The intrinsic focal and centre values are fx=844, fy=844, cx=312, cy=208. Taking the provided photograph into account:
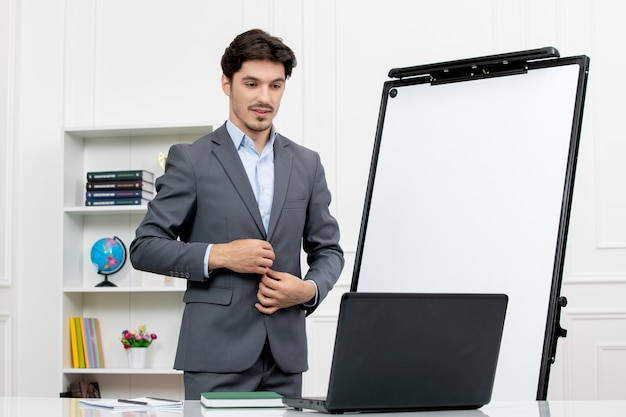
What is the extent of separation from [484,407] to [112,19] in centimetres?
348

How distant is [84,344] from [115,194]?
755mm

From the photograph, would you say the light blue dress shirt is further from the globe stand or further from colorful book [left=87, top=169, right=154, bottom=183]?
the globe stand

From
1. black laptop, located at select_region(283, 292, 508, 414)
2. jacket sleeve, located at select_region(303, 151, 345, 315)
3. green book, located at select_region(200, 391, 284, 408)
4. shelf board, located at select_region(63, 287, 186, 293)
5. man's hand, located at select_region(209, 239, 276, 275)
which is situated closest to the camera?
black laptop, located at select_region(283, 292, 508, 414)

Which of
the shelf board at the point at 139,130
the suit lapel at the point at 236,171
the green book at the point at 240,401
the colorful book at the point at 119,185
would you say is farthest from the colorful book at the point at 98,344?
the green book at the point at 240,401

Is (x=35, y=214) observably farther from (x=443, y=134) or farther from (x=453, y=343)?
(x=453, y=343)

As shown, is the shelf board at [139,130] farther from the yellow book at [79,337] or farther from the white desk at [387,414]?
the white desk at [387,414]

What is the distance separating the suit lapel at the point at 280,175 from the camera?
2154mm

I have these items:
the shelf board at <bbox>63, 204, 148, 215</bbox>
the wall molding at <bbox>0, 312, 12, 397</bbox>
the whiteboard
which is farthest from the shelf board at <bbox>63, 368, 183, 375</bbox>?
the whiteboard

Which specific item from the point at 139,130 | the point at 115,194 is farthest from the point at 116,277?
the point at 139,130

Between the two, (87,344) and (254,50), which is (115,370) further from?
(254,50)

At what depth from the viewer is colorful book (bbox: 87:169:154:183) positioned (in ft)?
13.5

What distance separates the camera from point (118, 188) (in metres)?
4.15

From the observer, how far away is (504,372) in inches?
84.3

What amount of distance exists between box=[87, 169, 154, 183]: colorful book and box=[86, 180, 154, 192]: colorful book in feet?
0.05
